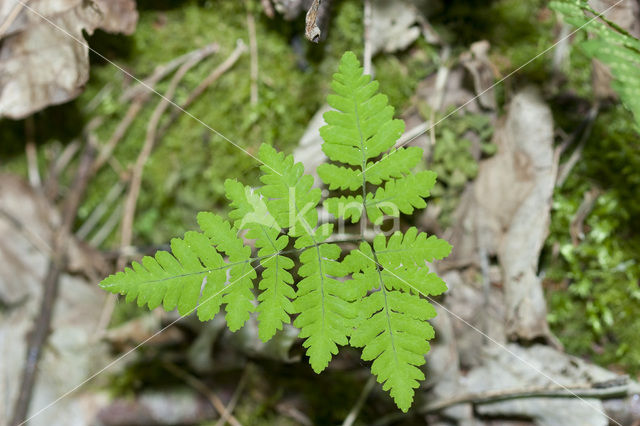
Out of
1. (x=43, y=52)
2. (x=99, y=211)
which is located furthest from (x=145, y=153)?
(x=43, y=52)

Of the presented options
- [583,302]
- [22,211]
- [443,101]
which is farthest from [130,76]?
[583,302]

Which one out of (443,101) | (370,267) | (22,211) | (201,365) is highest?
(443,101)

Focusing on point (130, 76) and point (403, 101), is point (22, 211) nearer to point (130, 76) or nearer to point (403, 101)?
point (130, 76)

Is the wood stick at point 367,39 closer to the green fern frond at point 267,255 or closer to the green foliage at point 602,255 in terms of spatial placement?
the green fern frond at point 267,255

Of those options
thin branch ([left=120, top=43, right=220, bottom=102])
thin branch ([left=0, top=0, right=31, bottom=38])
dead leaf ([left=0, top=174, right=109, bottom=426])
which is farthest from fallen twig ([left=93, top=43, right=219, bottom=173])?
thin branch ([left=0, top=0, right=31, bottom=38])

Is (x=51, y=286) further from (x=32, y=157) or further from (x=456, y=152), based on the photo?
(x=456, y=152)

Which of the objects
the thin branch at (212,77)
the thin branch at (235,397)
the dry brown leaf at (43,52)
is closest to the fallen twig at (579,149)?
the thin branch at (212,77)
